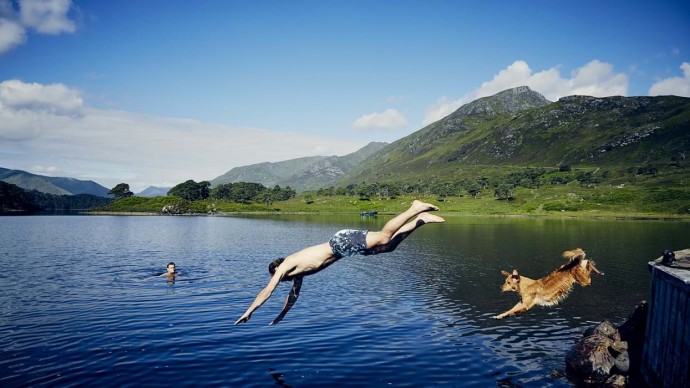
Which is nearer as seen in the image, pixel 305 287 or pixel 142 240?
pixel 305 287

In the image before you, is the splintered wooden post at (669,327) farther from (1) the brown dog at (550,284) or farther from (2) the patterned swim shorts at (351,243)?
(2) the patterned swim shorts at (351,243)

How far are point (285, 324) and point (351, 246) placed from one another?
1458 cm

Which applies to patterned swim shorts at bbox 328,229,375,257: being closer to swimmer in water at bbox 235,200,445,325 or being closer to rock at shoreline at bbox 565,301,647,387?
swimmer in water at bbox 235,200,445,325

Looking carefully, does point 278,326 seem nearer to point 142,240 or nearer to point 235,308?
point 235,308

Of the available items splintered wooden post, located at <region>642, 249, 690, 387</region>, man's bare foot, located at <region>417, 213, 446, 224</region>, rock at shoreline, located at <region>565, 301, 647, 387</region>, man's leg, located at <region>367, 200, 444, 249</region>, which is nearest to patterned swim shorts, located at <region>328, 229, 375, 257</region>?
man's leg, located at <region>367, 200, 444, 249</region>

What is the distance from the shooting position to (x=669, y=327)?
14953 millimetres

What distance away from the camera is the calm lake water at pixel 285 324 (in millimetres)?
17953

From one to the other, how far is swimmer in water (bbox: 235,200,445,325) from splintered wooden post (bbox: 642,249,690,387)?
8.91 meters

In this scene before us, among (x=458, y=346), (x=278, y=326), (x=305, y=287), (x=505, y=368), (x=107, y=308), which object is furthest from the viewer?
(x=305, y=287)

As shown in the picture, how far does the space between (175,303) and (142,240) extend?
182ft

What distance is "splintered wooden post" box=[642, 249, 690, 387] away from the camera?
13547mm

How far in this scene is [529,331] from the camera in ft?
83.1

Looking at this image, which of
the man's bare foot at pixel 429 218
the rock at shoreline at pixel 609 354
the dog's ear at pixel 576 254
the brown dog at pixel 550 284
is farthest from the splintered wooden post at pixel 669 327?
the man's bare foot at pixel 429 218

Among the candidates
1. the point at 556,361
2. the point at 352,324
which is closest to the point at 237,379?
the point at 352,324
